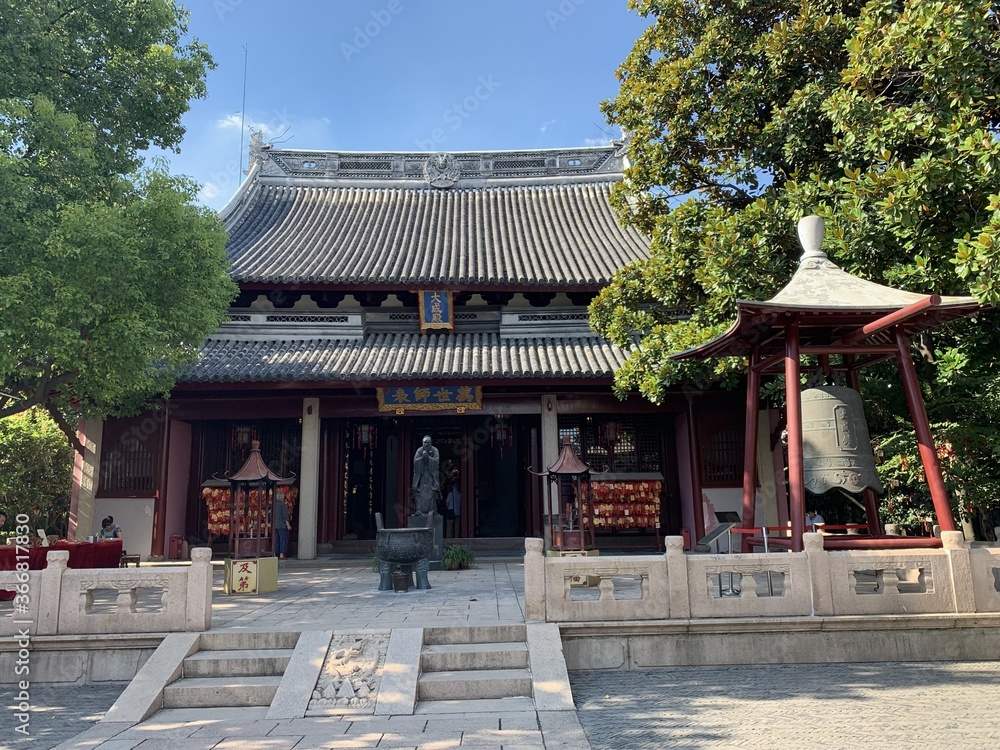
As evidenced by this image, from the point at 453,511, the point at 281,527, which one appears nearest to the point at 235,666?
the point at 281,527

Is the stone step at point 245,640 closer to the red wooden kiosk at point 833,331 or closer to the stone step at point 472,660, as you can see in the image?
the stone step at point 472,660

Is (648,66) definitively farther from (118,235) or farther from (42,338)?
(42,338)

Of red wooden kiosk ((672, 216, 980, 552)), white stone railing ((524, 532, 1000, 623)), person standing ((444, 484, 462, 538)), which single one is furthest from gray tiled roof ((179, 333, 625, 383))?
white stone railing ((524, 532, 1000, 623))

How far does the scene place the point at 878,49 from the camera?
734 cm

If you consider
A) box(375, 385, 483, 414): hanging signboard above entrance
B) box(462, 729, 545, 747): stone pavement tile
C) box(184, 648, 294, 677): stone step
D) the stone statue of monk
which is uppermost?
box(375, 385, 483, 414): hanging signboard above entrance

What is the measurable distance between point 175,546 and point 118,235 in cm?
726

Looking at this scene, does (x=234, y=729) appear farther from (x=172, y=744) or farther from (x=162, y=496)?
(x=162, y=496)

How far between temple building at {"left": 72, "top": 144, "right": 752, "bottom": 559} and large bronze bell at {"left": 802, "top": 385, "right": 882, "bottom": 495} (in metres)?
5.70

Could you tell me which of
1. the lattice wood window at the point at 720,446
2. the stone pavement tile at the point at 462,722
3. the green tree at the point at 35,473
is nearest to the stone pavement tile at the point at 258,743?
the stone pavement tile at the point at 462,722

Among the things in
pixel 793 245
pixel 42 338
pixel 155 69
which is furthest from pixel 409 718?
pixel 155 69

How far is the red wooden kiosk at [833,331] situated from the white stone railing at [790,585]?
1.05ft

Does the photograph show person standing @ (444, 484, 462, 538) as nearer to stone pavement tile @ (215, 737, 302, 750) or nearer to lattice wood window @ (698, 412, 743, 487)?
lattice wood window @ (698, 412, 743, 487)

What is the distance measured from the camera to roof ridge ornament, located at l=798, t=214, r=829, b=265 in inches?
287

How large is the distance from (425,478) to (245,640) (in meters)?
5.55
